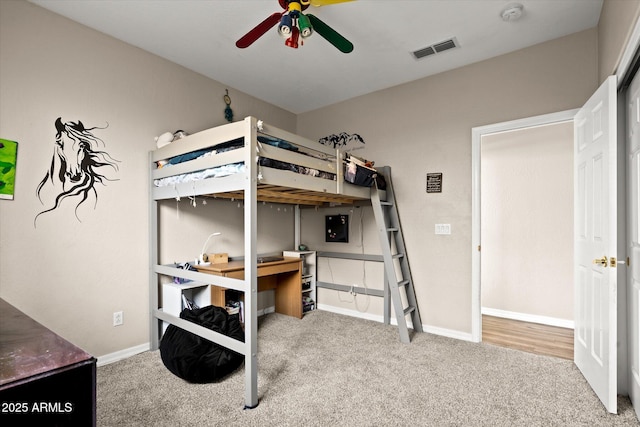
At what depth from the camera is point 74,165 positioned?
233 cm

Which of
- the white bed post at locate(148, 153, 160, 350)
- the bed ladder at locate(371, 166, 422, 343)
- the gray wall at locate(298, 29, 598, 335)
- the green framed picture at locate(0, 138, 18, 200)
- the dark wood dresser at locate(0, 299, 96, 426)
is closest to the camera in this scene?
→ the dark wood dresser at locate(0, 299, 96, 426)

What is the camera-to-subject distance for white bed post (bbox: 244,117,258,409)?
188 centimetres

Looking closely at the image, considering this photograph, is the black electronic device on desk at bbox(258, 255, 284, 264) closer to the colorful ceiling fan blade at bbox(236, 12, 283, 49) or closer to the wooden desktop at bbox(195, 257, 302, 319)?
the wooden desktop at bbox(195, 257, 302, 319)

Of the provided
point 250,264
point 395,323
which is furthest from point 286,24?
point 395,323

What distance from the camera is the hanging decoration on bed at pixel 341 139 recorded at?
3.77 meters

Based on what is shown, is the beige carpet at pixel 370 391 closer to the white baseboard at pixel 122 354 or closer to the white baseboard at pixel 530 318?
the white baseboard at pixel 122 354

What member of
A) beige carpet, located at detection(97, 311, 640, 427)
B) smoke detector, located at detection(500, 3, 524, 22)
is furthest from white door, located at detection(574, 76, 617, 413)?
smoke detector, located at detection(500, 3, 524, 22)

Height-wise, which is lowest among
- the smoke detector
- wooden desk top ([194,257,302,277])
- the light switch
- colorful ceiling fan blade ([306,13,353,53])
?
wooden desk top ([194,257,302,277])

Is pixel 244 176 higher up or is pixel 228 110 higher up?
pixel 228 110

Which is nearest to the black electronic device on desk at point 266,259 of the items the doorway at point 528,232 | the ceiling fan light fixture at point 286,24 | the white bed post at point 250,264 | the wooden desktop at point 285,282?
the wooden desktop at point 285,282

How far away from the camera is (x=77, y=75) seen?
2357 mm

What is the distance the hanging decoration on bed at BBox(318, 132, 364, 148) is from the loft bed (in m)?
1.17

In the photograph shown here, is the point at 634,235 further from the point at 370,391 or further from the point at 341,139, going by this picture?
the point at 341,139

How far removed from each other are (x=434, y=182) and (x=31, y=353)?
10.2ft
